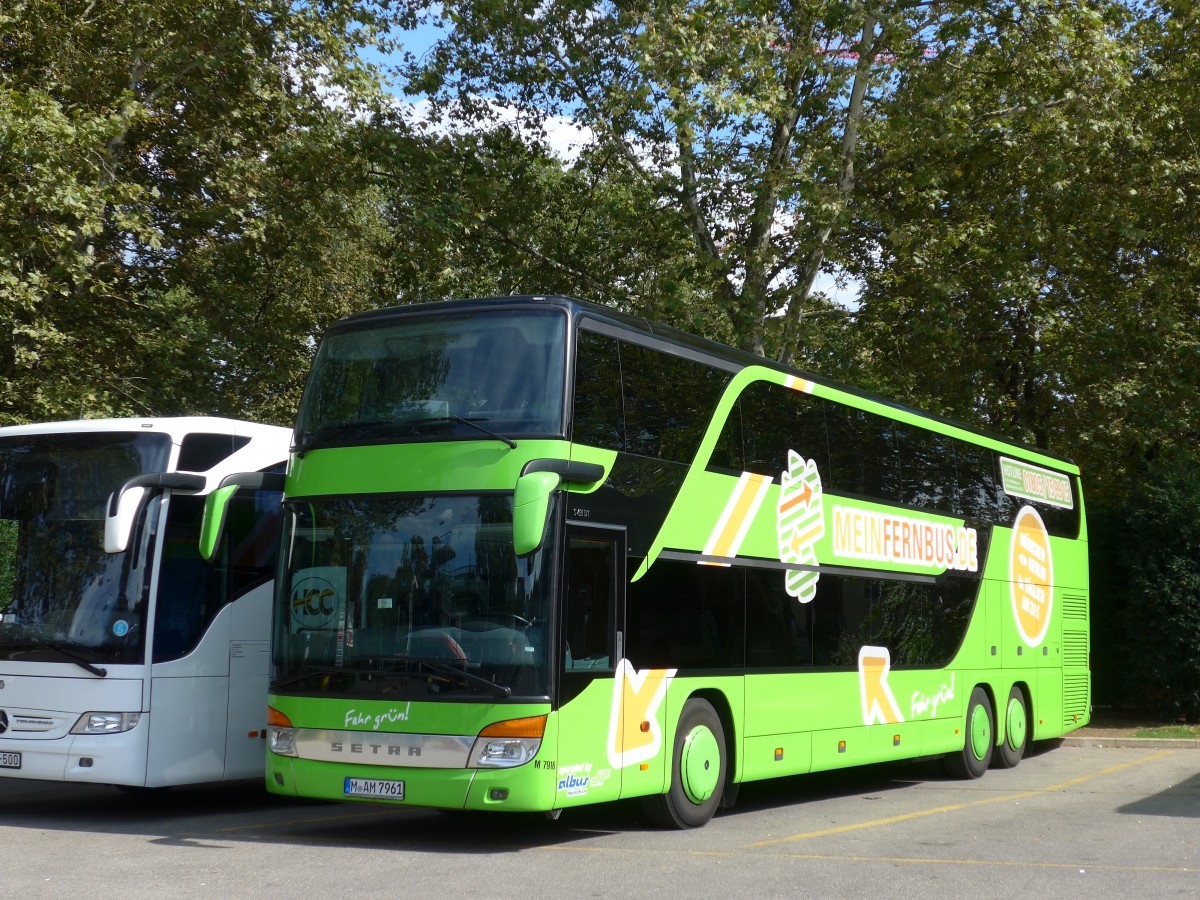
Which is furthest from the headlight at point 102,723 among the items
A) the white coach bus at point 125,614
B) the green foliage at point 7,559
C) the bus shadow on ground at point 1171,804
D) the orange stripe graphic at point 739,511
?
the bus shadow on ground at point 1171,804

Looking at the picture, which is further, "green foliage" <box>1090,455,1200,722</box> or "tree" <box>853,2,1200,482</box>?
"green foliage" <box>1090,455,1200,722</box>

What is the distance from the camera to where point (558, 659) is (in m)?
9.24

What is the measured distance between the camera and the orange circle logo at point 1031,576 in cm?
1702

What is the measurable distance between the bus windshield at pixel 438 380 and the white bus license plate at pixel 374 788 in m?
2.47

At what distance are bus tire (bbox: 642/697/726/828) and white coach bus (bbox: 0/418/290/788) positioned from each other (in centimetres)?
378

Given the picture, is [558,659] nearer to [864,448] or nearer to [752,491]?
[752,491]

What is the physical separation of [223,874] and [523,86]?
16.3 meters

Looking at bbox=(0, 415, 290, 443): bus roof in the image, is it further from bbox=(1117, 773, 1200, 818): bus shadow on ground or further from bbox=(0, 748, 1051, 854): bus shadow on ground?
bbox=(1117, 773, 1200, 818): bus shadow on ground

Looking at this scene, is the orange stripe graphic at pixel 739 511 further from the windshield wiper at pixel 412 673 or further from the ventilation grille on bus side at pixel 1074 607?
the ventilation grille on bus side at pixel 1074 607

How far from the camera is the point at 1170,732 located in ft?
65.6

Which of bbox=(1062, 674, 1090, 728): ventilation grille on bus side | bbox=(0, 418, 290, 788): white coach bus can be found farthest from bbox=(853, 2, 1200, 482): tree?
bbox=(0, 418, 290, 788): white coach bus

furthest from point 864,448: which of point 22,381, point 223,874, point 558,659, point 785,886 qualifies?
point 22,381

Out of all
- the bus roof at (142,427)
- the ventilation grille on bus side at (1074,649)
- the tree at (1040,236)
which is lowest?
the ventilation grille on bus side at (1074,649)

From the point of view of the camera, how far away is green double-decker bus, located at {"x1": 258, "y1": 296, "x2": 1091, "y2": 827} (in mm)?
9242
